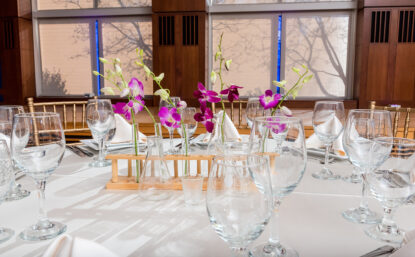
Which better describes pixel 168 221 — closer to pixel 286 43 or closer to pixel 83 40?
pixel 286 43

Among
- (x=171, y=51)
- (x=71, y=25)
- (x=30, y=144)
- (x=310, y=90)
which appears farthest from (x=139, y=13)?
(x=30, y=144)

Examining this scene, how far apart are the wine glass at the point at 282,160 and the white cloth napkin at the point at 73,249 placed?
0.23 metres

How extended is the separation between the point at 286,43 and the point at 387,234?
397cm

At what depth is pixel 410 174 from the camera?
0.55 meters

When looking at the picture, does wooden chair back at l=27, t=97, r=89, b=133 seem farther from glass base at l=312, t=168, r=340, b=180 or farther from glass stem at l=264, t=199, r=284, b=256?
glass stem at l=264, t=199, r=284, b=256

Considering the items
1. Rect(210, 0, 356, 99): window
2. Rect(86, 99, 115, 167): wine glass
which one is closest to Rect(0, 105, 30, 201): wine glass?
Rect(86, 99, 115, 167): wine glass

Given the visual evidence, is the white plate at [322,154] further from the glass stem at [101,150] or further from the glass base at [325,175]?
the glass stem at [101,150]

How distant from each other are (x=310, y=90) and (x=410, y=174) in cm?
401

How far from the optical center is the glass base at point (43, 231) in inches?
22.9

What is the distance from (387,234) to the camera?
59 cm

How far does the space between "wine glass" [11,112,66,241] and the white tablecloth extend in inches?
1.4

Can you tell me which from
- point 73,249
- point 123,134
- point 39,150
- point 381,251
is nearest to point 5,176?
point 39,150

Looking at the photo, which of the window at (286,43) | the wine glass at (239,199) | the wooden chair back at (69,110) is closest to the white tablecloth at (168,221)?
the wine glass at (239,199)

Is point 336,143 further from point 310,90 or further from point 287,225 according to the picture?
point 310,90
